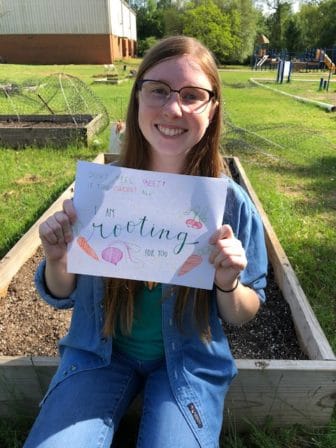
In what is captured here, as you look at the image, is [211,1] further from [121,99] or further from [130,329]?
[130,329]

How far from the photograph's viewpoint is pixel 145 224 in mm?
1496

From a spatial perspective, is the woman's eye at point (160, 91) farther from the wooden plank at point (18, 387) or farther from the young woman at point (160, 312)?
the wooden plank at point (18, 387)

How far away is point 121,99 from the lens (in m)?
13.9

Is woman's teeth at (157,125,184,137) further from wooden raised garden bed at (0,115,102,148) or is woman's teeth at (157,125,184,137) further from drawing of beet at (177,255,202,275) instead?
wooden raised garden bed at (0,115,102,148)

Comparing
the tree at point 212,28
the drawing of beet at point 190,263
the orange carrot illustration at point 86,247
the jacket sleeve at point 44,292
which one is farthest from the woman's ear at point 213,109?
the tree at point 212,28

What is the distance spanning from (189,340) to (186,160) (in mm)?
732

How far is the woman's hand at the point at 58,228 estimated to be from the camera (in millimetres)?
1465

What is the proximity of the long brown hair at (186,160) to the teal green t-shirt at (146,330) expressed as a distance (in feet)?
0.13

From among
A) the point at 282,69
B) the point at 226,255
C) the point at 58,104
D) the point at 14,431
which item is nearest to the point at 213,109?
A: the point at 226,255

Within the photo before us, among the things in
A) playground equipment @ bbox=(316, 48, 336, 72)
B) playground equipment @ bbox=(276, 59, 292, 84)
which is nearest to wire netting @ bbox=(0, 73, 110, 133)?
playground equipment @ bbox=(276, 59, 292, 84)

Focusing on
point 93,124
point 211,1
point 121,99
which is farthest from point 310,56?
point 93,124

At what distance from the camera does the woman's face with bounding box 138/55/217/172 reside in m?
1.54

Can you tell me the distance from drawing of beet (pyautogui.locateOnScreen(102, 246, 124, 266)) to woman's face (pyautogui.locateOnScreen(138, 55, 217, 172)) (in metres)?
0.42

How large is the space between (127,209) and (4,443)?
1356 mm
